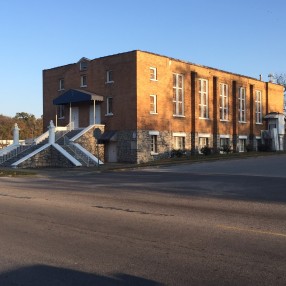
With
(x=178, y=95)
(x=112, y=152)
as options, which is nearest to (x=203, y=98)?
(x=178, y=95)

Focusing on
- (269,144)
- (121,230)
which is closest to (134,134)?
(269,144)

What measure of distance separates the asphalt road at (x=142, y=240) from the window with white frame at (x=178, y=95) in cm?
2900

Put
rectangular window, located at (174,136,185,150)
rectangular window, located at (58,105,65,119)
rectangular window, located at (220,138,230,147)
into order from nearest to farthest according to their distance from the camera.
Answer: rectangular window, located at (174,136,185,150) < rectangular window, located at (58,105,65,119) < rectangular window, located at (220,138,230,147)

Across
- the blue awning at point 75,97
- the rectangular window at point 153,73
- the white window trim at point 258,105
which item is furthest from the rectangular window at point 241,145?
the blue awning at point 75,97

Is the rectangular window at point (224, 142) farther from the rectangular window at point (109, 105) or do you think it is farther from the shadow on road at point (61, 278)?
the shadow on road at point (61, 278)

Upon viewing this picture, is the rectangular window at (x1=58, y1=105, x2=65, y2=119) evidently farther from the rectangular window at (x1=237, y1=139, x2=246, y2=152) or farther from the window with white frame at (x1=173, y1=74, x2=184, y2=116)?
the rectangular window at (x1=237, y1=139, x2=246, y2=152)

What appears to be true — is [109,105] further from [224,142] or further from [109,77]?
[224,142]

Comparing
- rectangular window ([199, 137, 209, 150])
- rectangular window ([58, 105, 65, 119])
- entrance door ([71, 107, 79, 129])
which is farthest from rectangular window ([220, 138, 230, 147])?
rectangular window ([58, 105, 65, 119])

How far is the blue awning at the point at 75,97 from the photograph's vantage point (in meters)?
40.9

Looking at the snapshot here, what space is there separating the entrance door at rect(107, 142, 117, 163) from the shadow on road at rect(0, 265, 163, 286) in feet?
113

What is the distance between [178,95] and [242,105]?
1312 centimetres

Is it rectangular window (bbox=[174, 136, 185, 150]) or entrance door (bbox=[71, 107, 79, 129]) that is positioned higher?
entrance door (bbox=[71, 107, 79, 129])

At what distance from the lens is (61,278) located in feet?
20.0

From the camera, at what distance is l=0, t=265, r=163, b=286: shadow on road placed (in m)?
5.88
